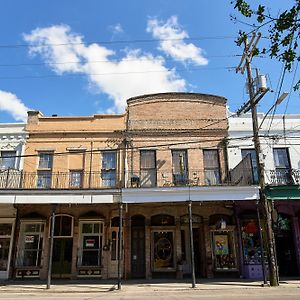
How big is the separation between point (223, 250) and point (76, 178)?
8736 millimetres

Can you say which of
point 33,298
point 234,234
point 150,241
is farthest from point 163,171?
point 33,298

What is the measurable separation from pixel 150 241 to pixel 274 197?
675 centimetres

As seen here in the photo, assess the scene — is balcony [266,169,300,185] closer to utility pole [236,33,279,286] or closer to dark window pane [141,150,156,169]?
utility pole [236,33,279,286]

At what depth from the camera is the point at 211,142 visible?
20.0 m

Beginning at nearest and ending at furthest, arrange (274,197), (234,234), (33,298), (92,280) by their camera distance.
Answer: (33,298)
(274,197)
(92,280)
(234,234)

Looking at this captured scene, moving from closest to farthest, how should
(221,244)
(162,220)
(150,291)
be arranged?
(150,291) → (221,244) → (162,220)

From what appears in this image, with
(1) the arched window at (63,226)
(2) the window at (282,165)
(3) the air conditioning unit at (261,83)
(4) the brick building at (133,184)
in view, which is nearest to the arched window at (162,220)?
(4) the brick building at (133,184)

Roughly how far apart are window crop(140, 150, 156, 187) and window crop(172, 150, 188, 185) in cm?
115

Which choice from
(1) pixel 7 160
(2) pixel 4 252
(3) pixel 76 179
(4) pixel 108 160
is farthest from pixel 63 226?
(1) pixel 7 160

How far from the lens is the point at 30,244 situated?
1862cm

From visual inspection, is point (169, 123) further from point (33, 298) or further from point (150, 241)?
point (33, 298)

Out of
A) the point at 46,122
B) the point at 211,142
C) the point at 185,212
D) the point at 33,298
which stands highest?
the point at 46,122

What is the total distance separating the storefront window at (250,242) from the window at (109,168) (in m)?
7.32

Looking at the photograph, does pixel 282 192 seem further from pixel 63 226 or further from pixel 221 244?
pixel 63 226
